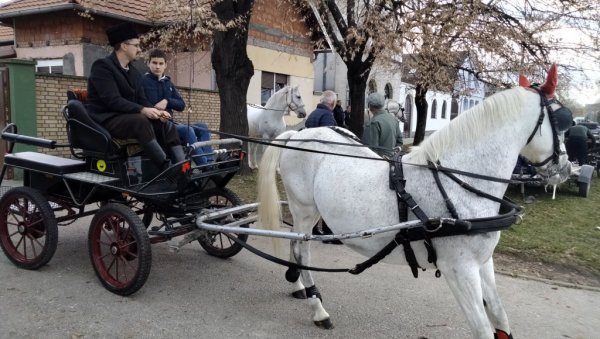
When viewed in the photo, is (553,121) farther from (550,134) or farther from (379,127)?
(379,127)

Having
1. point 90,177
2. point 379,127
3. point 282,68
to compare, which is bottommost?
point 90,177

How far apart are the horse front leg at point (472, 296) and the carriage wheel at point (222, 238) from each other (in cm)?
241

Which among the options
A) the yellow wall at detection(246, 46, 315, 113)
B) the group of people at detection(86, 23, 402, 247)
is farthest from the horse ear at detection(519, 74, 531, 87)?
the yellow wall at detection(246, 46, 315, 113)

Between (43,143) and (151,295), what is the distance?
196 centimetres

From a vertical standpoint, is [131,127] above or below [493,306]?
above

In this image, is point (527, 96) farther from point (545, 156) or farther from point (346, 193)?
point (346, 193)

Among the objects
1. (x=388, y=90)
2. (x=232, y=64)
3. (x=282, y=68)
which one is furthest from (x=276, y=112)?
(x=388, y=90)

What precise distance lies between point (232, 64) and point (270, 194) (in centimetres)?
557

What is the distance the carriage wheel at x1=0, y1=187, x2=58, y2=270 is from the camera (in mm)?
4270

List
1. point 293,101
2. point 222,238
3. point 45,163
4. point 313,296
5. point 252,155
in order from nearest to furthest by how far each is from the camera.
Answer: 1. point 313,296
2. point 45,163
3. point 222,238
4. point 293,101
5. point 252,155

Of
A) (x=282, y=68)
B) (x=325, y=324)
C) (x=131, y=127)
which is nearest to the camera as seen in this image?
(x=325, y=324)

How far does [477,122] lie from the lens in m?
2.83

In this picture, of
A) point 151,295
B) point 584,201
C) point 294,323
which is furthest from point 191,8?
point 584,201

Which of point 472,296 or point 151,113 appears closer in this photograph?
point 472,296
